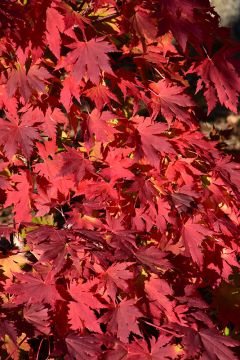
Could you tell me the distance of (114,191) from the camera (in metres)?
1.98

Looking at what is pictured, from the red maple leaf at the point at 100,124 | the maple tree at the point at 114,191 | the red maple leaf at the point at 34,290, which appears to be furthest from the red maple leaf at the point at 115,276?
the red maple leaf at the point at 100,124

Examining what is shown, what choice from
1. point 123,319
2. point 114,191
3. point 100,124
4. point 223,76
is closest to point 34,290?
point 123,319

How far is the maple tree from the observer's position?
5.70 feet

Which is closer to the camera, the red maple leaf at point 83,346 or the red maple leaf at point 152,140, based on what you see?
the red maple leaf at point 83,346

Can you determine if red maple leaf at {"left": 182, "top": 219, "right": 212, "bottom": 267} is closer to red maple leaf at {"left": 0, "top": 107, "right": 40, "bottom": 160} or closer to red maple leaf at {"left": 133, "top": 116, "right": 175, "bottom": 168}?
red maple leaf at {"left": 133, "top": 116, "right": 175, "bottom": 168}

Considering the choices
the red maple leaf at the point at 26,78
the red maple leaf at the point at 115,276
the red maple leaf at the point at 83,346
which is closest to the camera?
the red maple leaf at the point at 83,346

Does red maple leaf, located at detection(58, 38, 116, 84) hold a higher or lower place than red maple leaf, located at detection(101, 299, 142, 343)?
higher

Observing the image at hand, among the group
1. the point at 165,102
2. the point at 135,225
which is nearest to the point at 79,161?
the point at 135,225

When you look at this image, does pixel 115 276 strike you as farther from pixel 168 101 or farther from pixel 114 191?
pixel 168 101

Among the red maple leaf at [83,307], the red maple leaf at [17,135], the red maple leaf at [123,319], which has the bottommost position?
the red maple leaf at [83,307]

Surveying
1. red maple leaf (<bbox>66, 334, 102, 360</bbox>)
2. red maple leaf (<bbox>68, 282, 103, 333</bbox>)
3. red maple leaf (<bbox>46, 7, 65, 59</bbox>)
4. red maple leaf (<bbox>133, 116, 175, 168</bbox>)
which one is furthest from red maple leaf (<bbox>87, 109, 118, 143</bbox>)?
red maple leaf (<bbox>66, 334, 102, 360</bbox>)

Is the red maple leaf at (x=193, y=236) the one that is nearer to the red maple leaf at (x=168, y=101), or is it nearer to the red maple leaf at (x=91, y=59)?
the red maple leaf at (x=168, y=101)

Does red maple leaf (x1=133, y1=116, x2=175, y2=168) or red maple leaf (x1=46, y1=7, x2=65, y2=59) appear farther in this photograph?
red maple leaf (x1=133, y1=116, x2=175, y2=168)

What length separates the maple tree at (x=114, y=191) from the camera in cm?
174
